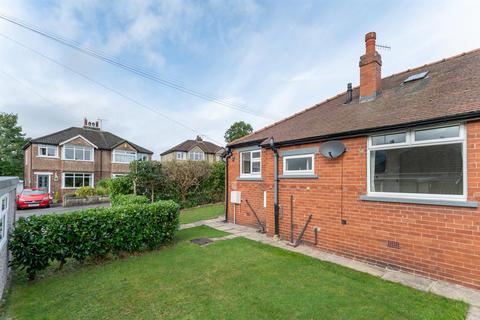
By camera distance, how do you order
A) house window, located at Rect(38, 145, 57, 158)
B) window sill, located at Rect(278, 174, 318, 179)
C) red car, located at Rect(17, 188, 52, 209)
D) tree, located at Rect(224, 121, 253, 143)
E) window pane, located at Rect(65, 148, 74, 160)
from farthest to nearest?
tree, located at Rect(224, 121, 253, 143) → window pane, located at Rect(65, 148, 74, 160) → house window, located at Rect(38, 145, 57, 158) → red car, located at Rect(17, 188, 52, 209) → window sill, located at Rect(278, 174, 318, 179)

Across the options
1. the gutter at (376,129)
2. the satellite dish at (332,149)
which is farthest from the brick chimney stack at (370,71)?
the satellite dish at (332,149)

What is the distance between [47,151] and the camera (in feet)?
74.9

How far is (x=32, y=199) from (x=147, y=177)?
37.1ft

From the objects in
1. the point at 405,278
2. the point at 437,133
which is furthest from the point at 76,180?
the point at 437,133

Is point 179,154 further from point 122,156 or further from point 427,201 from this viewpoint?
point 427,201

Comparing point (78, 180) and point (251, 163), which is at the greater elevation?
point (251, 163)

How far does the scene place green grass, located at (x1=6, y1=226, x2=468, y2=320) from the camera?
3365 mm

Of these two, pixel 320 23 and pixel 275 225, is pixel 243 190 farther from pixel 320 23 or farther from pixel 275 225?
pixel 320 23

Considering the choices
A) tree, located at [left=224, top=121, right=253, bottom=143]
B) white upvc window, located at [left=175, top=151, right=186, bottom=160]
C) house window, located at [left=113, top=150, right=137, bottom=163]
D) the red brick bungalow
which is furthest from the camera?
tree, located at [left=224, top=121, right=253, bottom=143]

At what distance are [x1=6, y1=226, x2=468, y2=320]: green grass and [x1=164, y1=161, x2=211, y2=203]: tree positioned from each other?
8.90 m

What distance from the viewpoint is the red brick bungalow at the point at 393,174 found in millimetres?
4145

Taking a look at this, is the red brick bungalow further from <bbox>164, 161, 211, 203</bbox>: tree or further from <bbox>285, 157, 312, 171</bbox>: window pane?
<bbox>164, 161, 211, 203</bbox>: tree

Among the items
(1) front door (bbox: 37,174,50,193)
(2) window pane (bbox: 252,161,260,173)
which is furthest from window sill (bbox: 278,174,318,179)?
(1) front door (bbox: 37,174,50,193)

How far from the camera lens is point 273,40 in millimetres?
11516
